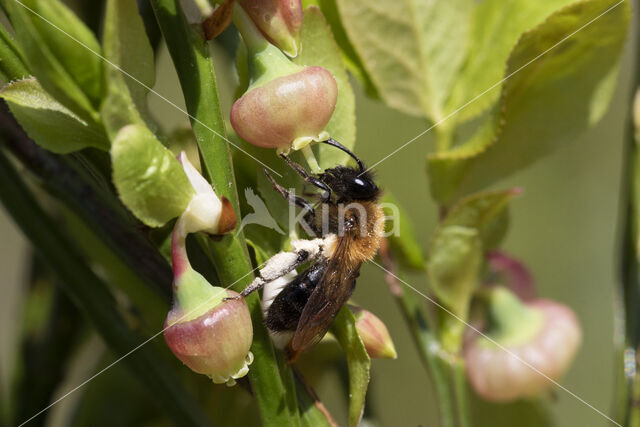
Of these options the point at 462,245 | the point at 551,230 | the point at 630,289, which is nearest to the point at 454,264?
the point at 462,245

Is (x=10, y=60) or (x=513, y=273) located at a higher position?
(x=10, y=60)

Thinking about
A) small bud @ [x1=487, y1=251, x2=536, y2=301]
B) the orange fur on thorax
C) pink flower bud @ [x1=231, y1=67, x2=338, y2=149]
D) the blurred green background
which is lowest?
the blurred green background

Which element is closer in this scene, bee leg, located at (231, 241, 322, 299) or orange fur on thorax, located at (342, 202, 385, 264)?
bee leg, located at (231, 241, 322, 299)

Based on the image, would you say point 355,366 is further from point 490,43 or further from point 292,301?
→ point 490,43

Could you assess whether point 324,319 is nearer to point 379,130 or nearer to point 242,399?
point 242,399

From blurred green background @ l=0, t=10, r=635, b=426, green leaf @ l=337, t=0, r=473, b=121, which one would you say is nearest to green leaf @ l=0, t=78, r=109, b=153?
green leaf @ l=337, t=0, r=473, b=121

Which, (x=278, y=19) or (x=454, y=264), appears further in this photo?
(x=454, y=264)

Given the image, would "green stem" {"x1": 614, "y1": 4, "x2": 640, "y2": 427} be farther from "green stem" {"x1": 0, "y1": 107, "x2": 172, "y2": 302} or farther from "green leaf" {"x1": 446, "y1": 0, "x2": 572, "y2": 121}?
"green stem" {"x1": 0, "y1": 107, "x2": 172, "y2": 302}
